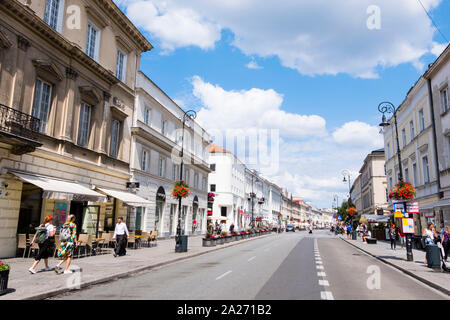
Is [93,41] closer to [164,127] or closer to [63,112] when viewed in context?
[63,112]

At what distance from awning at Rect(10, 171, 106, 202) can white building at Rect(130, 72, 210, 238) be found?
8.15 m

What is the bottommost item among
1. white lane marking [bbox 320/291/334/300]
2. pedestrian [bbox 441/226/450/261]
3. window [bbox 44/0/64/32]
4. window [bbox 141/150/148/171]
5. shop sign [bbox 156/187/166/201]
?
A: white lane marking [bbox 320/291/334/300]

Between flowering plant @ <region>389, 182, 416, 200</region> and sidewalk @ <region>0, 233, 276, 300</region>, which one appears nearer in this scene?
sidewalk @ <region>0, 233, 276, 300</region>

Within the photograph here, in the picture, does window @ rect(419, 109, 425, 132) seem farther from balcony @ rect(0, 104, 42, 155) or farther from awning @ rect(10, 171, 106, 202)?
balcony @ rect(0, 104, 42, 155)

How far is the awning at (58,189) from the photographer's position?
14.8 m

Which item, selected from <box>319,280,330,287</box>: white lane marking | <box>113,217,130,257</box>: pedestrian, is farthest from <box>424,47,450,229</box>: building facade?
<box>113,217,130,257</box>: pedestrian

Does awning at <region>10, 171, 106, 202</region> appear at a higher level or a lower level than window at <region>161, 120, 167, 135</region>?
lower

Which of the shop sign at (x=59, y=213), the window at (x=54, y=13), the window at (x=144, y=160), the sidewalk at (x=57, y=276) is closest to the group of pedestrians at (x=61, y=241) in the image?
the sidewalk at (x=57, y=276)

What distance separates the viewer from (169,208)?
111 ft

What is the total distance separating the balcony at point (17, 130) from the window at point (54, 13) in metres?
5.41

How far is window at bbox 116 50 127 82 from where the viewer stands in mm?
25169

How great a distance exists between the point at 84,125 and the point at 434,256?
19096 mm

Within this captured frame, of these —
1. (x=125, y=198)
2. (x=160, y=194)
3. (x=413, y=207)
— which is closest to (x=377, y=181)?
(x=160, y=194)

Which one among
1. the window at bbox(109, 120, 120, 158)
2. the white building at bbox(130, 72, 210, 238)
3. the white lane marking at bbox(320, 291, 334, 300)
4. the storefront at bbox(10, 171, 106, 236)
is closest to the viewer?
the white lane marking at bbox(320, 291, 334, 300)
